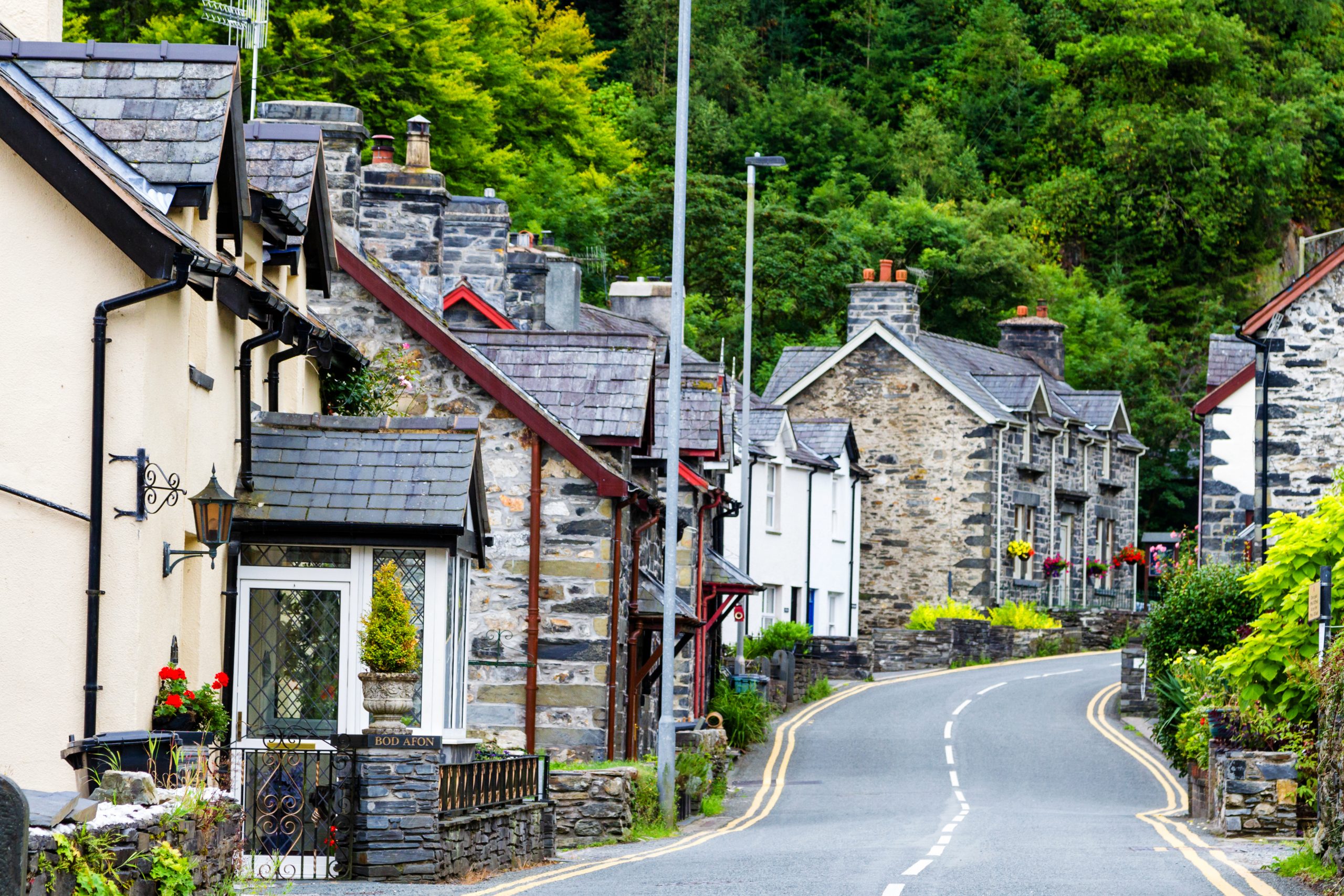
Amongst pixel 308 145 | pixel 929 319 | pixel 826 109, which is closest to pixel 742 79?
pixel 826 109

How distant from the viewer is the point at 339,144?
911 inches

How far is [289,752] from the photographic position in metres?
14.7

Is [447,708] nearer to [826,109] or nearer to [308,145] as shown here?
[308,145]

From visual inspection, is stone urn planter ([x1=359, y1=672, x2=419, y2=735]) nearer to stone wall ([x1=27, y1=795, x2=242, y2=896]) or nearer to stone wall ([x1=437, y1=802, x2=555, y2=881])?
stone wall ([x1=437, y1=802, x2=555, y2=881])

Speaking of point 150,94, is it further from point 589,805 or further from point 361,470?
point 589,805

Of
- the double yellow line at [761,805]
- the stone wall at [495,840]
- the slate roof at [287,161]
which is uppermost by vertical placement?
the slate roof at [287,161]

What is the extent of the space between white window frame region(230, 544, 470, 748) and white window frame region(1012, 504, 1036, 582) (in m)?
40.1

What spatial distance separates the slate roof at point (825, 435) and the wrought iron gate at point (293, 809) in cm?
3484

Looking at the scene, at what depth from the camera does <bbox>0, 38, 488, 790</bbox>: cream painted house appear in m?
13.5

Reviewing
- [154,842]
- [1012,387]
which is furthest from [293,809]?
[1012,387]

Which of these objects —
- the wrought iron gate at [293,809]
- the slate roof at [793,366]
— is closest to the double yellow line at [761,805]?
the wrought iron gate at [293,809]

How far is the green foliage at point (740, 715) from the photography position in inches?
1270

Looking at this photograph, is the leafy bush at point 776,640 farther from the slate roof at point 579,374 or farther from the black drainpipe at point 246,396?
the black drainpipe at point 246,396

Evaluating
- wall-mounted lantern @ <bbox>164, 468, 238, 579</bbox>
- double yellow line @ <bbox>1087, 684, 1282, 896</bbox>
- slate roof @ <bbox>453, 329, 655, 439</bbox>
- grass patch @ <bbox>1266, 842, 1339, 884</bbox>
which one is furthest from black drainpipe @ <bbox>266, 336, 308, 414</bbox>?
grass patch @ <bbox>1266, 842, 1339, 884</bbox>
